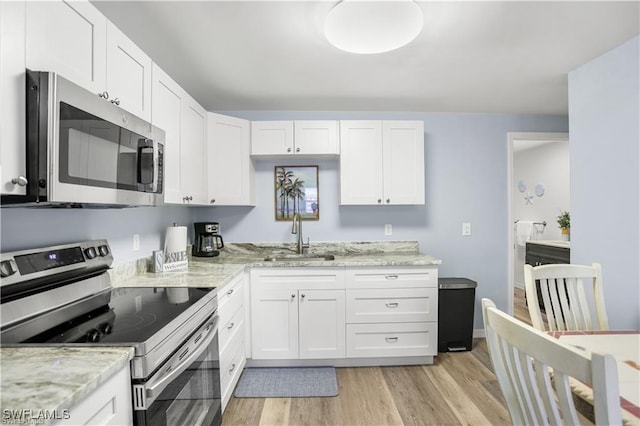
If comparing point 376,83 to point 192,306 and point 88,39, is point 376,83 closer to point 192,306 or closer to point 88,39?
point 88,39

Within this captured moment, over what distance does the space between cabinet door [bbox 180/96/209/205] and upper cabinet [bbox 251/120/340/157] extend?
1.61 feet

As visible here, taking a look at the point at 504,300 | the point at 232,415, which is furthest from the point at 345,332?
the point at 504,300

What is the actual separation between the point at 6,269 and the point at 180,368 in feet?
2.39

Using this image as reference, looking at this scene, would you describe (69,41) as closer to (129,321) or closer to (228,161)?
(129,321)

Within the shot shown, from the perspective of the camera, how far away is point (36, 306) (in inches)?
49.2

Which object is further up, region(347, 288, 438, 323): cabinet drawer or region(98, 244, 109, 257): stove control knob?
region(98, 244, 109, 257): stove control knob

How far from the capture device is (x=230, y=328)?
2.07 meters

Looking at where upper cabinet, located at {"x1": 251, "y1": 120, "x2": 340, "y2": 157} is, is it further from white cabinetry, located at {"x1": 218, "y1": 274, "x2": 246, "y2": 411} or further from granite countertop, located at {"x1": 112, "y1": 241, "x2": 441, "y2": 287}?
white cabinetry, located at {"x1": 218, "y1": 274, "x2": 246, "y2": 411}

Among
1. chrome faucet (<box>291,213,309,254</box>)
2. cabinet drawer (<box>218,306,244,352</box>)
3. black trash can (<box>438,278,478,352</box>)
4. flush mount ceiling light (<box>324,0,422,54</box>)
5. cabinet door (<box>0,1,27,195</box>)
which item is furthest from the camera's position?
chrome faucet (<box>291,213,309,254</box>)

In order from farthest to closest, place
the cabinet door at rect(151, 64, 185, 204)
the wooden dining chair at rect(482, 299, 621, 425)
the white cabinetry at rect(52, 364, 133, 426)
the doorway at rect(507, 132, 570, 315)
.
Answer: the doorway at rect(507, 132, 570, 315) < the cabinet door at rect(151, 64, 185, 204) < the white cabinetry at rect(52, 364, 133, 426) < the wooden dining chair at rect(482, 299, 621, 425)

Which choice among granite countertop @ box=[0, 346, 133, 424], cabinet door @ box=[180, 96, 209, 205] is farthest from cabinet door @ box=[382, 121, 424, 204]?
granite countertop @ box=[0, 346, 133, 424]

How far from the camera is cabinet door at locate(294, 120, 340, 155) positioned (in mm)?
2824

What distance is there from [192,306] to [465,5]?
1938 millimetres

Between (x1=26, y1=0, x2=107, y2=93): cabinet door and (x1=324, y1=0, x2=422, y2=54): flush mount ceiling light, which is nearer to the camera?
(x1=26, y1=0, x2=107, y2=93): cabinet door
